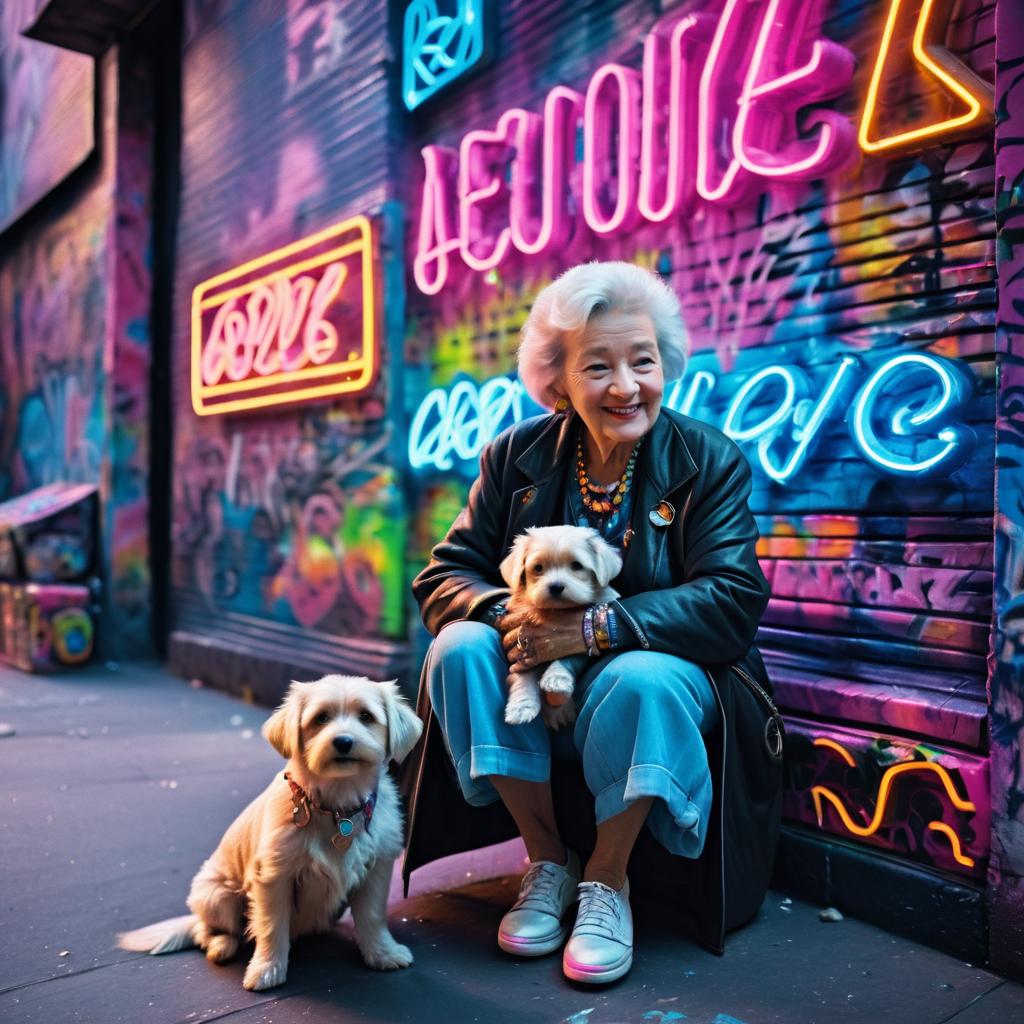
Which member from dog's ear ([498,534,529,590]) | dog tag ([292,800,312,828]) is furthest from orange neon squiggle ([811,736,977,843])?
dog tag ([292,800,312,828])

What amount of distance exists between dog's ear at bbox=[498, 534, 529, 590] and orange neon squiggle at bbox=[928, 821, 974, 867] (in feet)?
4.15

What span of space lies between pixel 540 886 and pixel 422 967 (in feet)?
1.19

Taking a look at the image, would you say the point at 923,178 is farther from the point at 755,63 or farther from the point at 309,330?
the point at 309,330

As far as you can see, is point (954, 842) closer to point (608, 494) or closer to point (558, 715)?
point (558, 715)

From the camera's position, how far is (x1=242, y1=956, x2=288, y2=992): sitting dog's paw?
236cm

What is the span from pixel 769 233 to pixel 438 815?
2228 millimetres

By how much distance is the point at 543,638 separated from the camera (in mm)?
2518

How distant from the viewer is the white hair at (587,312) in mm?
2748

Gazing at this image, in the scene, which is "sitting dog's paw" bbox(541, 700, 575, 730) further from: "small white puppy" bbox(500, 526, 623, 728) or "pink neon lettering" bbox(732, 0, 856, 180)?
"pink neon lettering" bbox(732, 0, 856, 180)

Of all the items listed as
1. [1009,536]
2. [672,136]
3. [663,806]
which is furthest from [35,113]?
[1009,536]

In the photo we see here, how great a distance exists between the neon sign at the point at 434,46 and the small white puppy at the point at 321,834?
361 centimetres

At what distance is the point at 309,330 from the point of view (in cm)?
580

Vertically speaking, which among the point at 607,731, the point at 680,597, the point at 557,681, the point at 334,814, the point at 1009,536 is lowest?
the point at 334,814

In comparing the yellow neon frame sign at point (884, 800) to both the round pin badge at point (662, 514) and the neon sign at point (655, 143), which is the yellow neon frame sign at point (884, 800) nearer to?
the round pin badge at point (662, 514)
